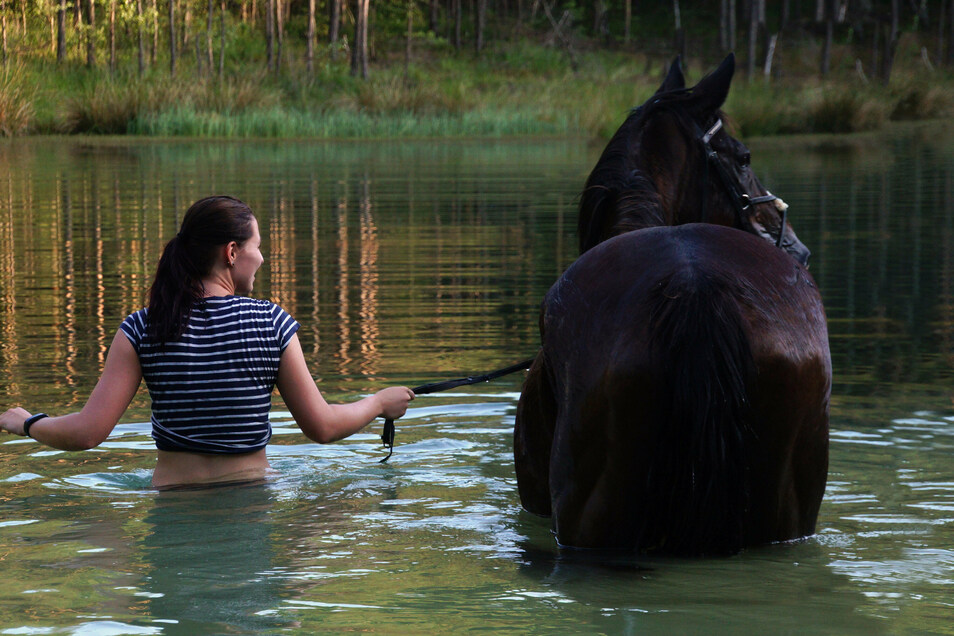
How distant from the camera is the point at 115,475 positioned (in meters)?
5.21

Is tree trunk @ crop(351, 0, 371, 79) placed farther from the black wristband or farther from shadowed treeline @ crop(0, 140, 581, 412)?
the black wristband

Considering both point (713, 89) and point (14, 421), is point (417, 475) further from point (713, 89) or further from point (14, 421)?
point (713, 89)

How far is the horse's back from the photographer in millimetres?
3201

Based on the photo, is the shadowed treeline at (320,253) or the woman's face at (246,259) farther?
the shadowed treeline at (320,253)

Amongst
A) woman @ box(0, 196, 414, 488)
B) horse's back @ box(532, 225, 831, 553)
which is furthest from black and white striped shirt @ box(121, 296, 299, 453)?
horse's back @ box(532, 225, 831, 553)

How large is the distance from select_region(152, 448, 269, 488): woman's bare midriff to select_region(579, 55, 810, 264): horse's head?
1.39 m

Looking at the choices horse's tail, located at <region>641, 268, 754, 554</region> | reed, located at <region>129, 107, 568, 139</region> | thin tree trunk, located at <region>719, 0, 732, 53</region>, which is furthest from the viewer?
thin tree trunk, located at <region>719, 0, 732, 53</region>

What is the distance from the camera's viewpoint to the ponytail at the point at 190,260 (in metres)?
4.12

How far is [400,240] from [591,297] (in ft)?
32.5

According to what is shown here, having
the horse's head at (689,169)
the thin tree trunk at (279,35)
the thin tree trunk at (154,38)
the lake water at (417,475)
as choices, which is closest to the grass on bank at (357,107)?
the thin tree trunk at (279,35)

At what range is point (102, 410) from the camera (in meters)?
4.12

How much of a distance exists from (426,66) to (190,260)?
151 feet

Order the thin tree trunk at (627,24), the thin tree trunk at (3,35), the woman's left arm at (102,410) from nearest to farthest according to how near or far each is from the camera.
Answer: the woman's left arm at (102,410)
the thin tree trunk at (3,35)
the thin tree trunk at (627,24)

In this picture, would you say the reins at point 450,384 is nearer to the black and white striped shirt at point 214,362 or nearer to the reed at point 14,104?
the black and white striped shirt at point 214,362
